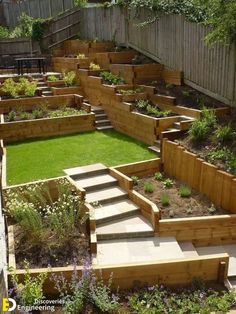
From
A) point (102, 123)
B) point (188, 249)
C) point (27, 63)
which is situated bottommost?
point (188, 249)

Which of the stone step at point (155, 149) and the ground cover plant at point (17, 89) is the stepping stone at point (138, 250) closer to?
the stone step at point (155, 149)

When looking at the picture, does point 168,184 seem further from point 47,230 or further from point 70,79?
point 70,79

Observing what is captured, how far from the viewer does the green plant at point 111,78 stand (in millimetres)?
13023

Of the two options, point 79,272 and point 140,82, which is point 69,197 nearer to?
point 79,272

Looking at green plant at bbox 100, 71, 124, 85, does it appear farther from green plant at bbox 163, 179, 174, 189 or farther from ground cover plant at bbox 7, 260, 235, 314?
ground cover plant at bbox 7, 260, 235, 314

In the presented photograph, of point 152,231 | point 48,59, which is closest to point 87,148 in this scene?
point 152,231

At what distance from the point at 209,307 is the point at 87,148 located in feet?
19.6

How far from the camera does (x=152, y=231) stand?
283 inches

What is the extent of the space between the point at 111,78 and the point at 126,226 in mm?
7195

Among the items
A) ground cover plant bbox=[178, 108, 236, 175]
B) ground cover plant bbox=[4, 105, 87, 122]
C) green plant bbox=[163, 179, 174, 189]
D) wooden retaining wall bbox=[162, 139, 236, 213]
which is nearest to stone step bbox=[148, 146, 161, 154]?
wooden retaining wall bbox=[162, 139, 236, 213]

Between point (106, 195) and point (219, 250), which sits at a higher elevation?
point (106, 195)

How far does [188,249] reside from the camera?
7043 mm

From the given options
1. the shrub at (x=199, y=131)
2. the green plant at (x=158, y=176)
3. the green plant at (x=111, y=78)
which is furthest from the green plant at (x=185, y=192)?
the green plant at (x=111, y=78)

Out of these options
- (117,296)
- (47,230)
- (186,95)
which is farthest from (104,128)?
(117,296)
